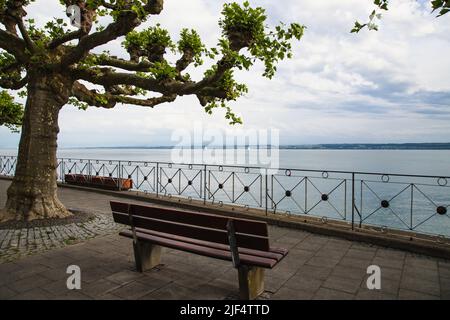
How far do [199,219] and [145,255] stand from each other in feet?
4.47

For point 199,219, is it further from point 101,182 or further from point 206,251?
point 101,182

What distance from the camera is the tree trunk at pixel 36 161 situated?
7586 millimetres

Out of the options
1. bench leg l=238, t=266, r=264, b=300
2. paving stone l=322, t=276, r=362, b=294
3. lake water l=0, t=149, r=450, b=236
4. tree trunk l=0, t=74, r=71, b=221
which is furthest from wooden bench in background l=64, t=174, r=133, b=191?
paving stone l=322, t=276, r=362, b=294

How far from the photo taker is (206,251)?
4.04 meters

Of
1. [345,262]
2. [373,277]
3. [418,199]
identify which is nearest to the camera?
[373,277]

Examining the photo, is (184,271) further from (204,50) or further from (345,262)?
(204,50)

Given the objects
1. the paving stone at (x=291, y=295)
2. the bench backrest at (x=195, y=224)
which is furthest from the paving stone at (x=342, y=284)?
the bench backrest at (x=195, y=224)

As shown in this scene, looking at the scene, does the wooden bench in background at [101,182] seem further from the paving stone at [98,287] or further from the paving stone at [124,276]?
the paving stone at [98,287]

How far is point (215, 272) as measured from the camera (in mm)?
4723

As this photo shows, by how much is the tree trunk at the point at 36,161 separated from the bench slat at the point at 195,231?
13.3 feet

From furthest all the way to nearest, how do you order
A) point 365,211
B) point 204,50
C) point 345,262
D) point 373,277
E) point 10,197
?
point 365,211
point 204,50
point 10,197
point 345,262
point 373,277

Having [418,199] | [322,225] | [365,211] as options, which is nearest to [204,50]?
[322,225]

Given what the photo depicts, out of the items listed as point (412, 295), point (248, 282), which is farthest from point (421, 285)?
point (248, 282)

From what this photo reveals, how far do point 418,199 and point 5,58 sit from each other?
43.0 metres
